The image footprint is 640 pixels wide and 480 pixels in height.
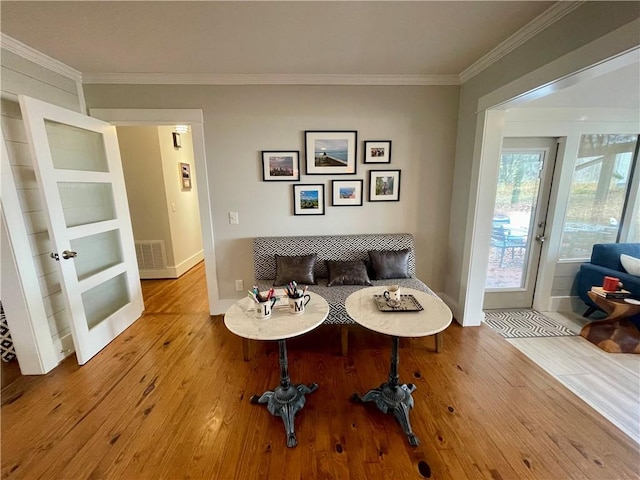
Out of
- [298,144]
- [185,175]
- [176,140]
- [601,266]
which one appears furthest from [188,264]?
[601,266]

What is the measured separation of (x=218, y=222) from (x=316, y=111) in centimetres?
150

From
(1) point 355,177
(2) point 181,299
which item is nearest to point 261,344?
(2) point 181,299

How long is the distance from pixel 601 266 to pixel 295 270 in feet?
11.2

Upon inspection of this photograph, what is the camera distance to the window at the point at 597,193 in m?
2.91

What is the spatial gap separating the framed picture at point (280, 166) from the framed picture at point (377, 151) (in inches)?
27.8

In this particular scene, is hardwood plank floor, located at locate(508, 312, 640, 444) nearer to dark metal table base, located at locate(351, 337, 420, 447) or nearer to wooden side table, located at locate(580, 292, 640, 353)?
wooden side table, located at locate(580, 292, 640, 353)

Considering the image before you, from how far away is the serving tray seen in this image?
5.06 feet

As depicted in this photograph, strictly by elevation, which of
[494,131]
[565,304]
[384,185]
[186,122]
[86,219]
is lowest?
[565,304]

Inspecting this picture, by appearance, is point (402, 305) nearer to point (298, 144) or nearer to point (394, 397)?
point (394, 397)

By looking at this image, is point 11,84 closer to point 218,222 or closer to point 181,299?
point 218,222

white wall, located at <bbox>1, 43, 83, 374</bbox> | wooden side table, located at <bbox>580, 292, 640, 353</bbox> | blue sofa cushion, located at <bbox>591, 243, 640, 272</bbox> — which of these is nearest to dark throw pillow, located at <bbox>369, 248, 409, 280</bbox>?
wooden side table, located at <bbox>580, 292, 640, 353</bbox>

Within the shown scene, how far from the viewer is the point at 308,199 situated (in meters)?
2.73

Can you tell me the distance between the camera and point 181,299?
3.31 meters

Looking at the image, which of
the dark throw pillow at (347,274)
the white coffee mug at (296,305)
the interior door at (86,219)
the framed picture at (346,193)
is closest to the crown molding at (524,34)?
the framed picture at (346,193)
